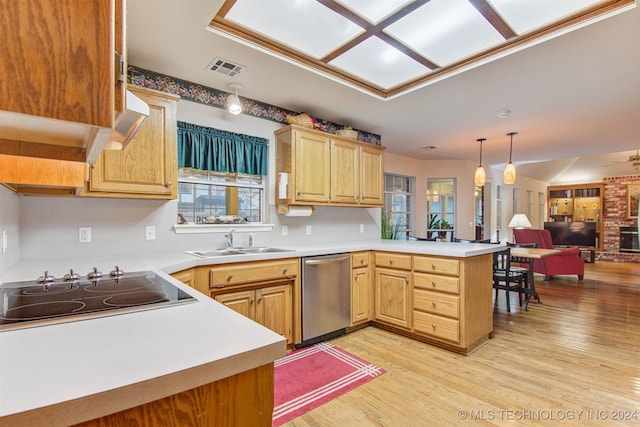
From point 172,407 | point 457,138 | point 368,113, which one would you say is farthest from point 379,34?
point 457,138

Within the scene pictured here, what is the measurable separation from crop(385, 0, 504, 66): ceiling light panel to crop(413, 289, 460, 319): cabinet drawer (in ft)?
6.53

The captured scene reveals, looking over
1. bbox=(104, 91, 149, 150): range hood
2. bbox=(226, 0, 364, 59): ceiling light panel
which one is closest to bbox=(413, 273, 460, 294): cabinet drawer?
bbox=(226, 0, 364, 59): ceiling light panel

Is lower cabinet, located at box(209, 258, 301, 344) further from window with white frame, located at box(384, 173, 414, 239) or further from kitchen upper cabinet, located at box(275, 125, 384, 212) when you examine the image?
window with white frame, located at box(384, 173, 414, 239)

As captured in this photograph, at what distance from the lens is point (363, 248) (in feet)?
10.8

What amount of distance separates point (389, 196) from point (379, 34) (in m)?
3.93

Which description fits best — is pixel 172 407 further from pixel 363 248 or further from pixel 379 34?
→ pixel 363 248

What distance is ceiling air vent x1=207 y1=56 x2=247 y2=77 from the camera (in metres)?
2.46

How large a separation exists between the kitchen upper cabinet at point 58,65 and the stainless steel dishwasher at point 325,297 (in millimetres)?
2295

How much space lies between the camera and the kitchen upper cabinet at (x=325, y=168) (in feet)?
10.6

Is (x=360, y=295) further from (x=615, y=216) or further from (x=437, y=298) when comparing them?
(x=615, y=216)

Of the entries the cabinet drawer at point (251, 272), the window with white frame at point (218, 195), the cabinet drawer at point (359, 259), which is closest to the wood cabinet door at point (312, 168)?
the window with white frame at point (218, 195)

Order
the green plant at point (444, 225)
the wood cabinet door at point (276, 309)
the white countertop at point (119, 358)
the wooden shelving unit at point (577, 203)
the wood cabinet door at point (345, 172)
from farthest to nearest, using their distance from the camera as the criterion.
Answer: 1. the wooden shelving unit at point (577, 203)
2. the green plant at point (444, 225)
3. the wood cabinet door at point (345, 172)
4. the wood cabinet door at point (276, 309)
5. the white countertop at point (119, 358)

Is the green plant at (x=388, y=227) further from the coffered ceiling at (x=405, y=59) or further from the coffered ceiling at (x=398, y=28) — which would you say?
the coffered ceiling at (x=398, y=28)

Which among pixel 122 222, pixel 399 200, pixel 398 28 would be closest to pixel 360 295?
pixel 122 222
